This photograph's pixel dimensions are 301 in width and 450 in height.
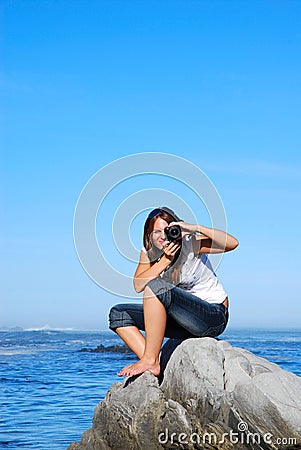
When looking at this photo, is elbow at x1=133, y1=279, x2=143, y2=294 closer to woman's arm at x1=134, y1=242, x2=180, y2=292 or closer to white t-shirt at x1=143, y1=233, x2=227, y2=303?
woman's arm at x1=134, y1=242, x2=180, y2=292

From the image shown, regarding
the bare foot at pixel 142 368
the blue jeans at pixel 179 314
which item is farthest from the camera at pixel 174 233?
the bare foot at pixel 142 368

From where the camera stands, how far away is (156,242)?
7762 millimetres

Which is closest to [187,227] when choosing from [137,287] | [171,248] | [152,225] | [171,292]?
[171,248]

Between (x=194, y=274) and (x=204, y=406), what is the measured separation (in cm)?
134

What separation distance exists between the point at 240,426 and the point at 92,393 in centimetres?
694

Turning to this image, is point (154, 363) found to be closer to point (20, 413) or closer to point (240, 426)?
point (240, 426)

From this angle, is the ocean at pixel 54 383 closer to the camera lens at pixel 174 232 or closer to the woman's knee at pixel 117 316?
the woman's knee at pixel 117 316

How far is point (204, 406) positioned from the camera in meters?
7.14

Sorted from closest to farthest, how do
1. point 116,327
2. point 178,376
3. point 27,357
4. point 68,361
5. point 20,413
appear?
point 178,376
point 116,327
point 20,413
point 68,361
point 27,357

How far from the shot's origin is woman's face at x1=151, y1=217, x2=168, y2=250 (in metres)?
7.73

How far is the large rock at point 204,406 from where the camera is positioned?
675cm

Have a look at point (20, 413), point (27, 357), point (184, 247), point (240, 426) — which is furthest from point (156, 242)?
point (27, 357)

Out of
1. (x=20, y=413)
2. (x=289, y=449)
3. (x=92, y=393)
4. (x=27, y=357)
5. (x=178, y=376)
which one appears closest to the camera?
(x=289, y=449)

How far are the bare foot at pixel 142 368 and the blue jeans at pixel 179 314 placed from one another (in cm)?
37
